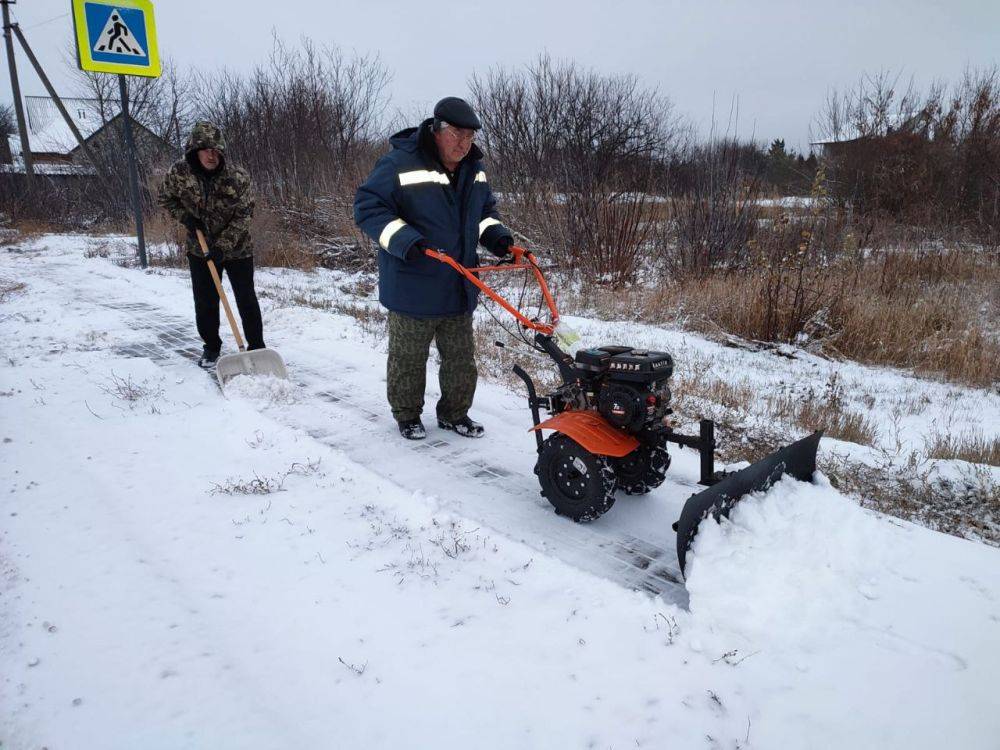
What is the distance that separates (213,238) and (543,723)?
4626 mm

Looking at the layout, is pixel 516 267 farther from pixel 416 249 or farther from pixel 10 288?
pixel 10 288

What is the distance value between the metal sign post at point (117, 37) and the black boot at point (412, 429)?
25.1 feet

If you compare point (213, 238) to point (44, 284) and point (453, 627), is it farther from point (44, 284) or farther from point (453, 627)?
point (44, 284)

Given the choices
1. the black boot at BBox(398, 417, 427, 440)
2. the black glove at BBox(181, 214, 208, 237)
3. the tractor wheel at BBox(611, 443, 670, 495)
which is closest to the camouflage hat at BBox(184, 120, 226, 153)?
the black glove at BBox(181, 214, 208, 237)

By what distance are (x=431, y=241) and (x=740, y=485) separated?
2.18 m

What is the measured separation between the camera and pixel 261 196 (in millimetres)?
14984

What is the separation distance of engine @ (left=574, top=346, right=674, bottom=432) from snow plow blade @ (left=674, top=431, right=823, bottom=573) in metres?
0.43

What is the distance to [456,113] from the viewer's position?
330 centimetres

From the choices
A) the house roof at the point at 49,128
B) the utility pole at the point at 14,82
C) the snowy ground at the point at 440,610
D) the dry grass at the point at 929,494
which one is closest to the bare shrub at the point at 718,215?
the dry grass at the point at 929,494

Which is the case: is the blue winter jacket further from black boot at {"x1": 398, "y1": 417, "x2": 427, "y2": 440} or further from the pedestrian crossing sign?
the pedestrian crossing sign

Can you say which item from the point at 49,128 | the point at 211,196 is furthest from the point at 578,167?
the point at 49,128

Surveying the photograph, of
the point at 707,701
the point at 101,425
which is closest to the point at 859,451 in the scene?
the point at 707,701

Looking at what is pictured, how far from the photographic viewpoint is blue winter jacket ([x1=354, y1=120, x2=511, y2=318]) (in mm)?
3504

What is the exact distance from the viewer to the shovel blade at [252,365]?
484cm
